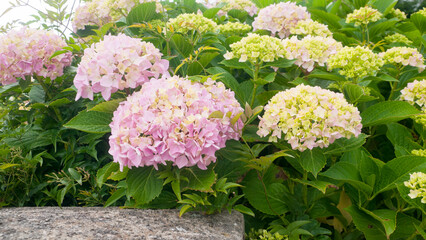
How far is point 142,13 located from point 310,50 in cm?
119

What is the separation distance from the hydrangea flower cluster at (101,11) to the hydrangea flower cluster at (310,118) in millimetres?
1455

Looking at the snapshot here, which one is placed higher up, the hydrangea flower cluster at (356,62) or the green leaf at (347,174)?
the hydrangea flower cluster at (356,62)

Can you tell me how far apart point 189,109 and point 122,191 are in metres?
0.62

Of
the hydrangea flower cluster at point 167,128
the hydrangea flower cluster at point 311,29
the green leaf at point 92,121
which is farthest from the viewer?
the hydrangea flower cluster at point 311,29

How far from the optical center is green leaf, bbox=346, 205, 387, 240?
167cm

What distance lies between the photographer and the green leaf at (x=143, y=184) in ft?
4.89

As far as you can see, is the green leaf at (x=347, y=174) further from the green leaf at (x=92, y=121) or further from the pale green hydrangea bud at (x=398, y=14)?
the pale green hydrangea bud at (x=398, y=14)

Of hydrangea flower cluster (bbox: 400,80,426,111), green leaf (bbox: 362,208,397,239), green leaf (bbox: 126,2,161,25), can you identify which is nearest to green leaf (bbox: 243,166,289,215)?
green leaf (bbox: 362,208,397,239)

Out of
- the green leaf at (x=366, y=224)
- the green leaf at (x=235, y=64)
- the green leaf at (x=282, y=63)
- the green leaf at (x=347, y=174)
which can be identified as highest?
the green leaf at (x=282, y=63)

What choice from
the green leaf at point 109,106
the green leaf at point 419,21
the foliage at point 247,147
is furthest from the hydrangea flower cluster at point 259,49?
the green leaf at point 419,21

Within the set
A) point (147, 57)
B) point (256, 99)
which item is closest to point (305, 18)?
point (256, 99)

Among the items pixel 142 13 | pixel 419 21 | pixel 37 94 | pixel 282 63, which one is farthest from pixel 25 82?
pixel 419 21

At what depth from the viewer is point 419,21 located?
10.2 ft

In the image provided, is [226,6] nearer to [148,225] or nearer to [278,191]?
[278,191]
